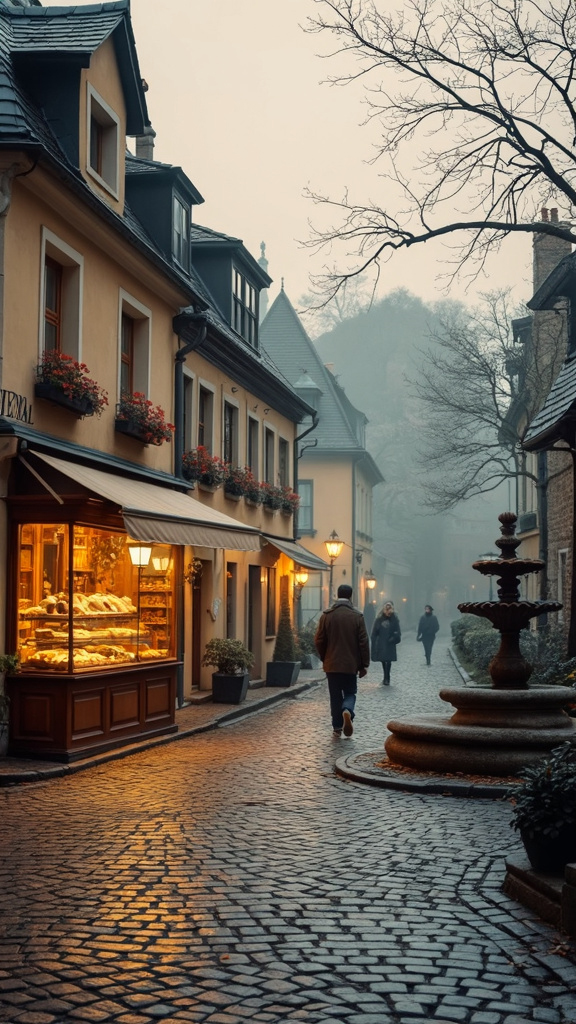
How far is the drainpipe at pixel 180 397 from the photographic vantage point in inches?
757

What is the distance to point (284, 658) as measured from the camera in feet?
86.2

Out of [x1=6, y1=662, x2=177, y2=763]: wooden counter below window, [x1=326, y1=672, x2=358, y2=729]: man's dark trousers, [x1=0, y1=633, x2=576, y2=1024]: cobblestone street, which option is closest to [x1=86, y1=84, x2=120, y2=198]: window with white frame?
[x1=6, y1=662, x2=177, y2=763]: wooden counter below window

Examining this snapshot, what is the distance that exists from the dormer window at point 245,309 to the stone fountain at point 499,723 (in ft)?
45.0

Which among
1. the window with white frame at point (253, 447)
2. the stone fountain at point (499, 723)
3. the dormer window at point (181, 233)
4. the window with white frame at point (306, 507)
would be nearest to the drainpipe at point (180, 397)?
the dormer window at point (181, 233)

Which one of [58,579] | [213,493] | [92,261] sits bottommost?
[58,579]

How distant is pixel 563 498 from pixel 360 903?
18805 millimetres

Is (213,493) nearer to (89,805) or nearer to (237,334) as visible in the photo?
(237,334)

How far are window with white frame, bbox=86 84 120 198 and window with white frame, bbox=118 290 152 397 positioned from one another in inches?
67.0

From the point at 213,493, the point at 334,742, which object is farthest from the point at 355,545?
the point at 334,742

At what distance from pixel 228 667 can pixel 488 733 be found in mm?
9238

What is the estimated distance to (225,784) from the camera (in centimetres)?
1126

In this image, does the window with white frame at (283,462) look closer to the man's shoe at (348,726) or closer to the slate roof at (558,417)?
the slate roof at (558,417)

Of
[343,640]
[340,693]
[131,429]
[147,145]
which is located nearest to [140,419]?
[131,429]

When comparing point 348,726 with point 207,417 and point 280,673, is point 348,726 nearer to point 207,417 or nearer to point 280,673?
point 207,417
